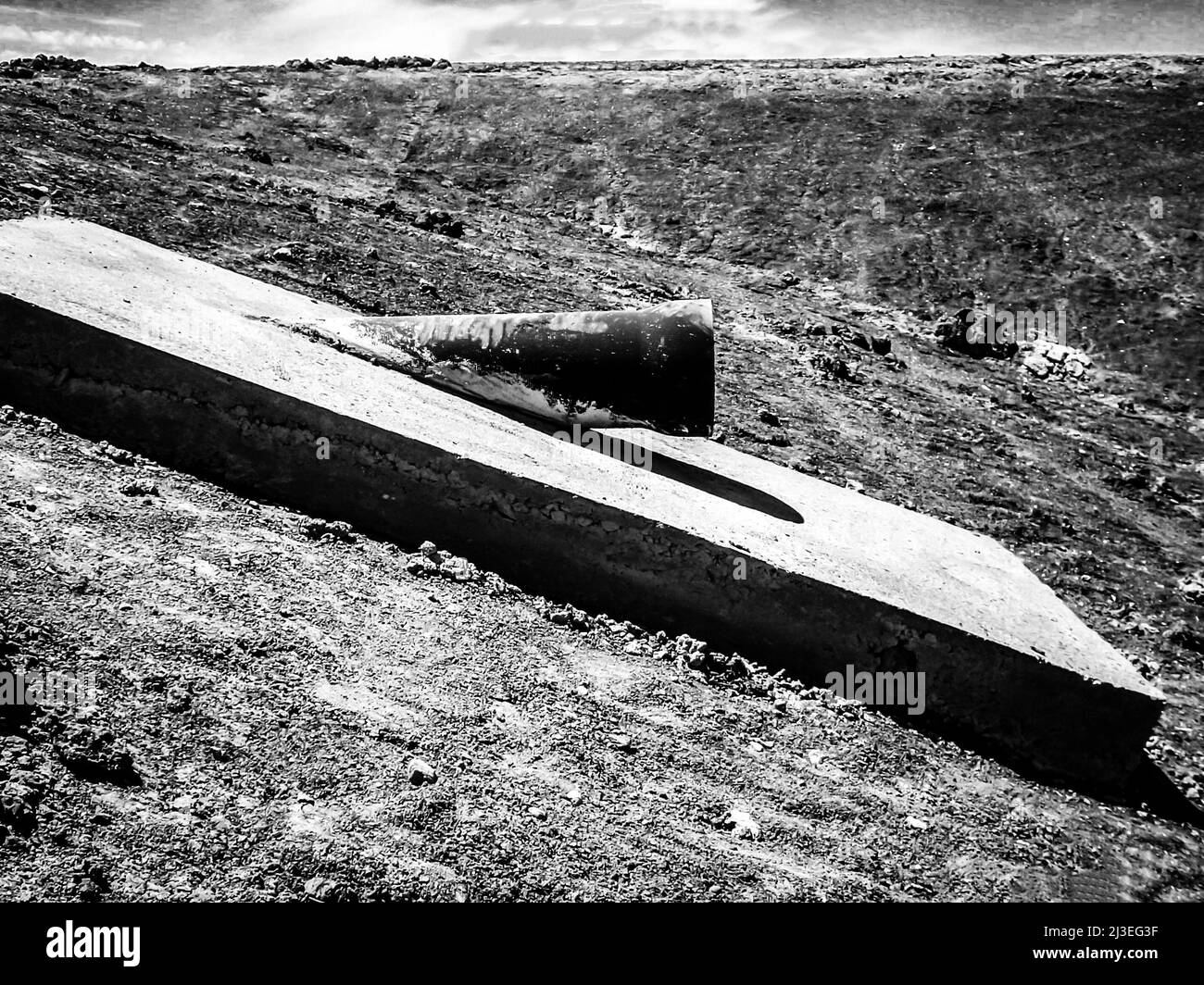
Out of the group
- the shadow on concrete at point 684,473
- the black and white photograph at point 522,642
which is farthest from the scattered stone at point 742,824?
the shadow on concrete at point 684,473

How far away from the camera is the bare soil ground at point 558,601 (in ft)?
8.00

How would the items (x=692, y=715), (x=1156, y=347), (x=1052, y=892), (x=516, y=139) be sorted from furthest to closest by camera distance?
(x=516, y=139), (x=1156, y=347), (x=692, y=715), (x=1052, y=892)

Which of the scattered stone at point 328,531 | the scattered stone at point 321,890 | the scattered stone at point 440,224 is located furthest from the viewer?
the scattered stone at point 440,224

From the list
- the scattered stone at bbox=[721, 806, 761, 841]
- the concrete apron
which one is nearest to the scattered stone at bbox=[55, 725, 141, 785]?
the concrete apron

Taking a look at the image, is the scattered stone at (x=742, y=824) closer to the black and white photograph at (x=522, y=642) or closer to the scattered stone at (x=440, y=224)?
the black and white photograph at (x=522, y=642)

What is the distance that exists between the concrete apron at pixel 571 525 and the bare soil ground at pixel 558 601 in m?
0.15

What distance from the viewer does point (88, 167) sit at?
752 cm

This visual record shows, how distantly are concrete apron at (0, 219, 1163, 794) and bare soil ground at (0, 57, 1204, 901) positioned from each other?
150mm

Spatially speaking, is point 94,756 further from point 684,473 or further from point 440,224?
point 440,224

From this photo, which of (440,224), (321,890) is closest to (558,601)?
(321,890)

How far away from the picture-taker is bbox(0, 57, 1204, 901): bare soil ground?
2.44 meters
